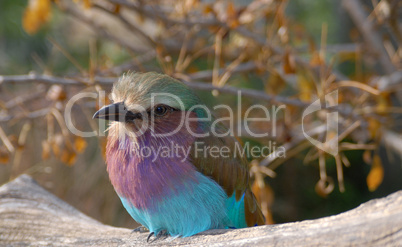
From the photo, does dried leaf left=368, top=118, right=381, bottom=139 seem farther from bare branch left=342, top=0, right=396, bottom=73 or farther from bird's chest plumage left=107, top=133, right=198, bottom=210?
bird's chest plumage left=107, top=133, right=198, bottom=210

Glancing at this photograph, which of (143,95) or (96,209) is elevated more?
(143,95)

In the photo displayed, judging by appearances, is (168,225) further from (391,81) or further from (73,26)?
(73,26)

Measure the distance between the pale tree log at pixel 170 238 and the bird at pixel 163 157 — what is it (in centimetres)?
15

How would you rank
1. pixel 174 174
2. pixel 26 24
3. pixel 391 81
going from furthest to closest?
pixel 391 81, pixel 26 24, pixel 174 174

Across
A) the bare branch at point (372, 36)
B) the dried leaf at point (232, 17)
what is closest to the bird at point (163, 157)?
the dried leaf at point (232, 17)

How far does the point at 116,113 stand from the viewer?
2314 mm

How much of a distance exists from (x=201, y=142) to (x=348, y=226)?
992 mm

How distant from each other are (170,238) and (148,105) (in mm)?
735

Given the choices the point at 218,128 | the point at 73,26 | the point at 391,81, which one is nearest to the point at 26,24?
the point at 218,128

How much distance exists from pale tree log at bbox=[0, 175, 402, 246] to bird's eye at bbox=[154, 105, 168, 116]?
669 millimetres

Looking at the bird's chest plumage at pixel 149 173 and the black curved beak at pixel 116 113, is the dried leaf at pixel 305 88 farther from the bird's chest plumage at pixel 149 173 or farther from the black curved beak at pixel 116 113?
the black curved beak at pixel 116 113

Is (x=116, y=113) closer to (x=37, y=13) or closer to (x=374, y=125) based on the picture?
(x=37, y=13)

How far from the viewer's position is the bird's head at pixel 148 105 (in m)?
2.31

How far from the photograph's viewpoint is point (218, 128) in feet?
8.75
